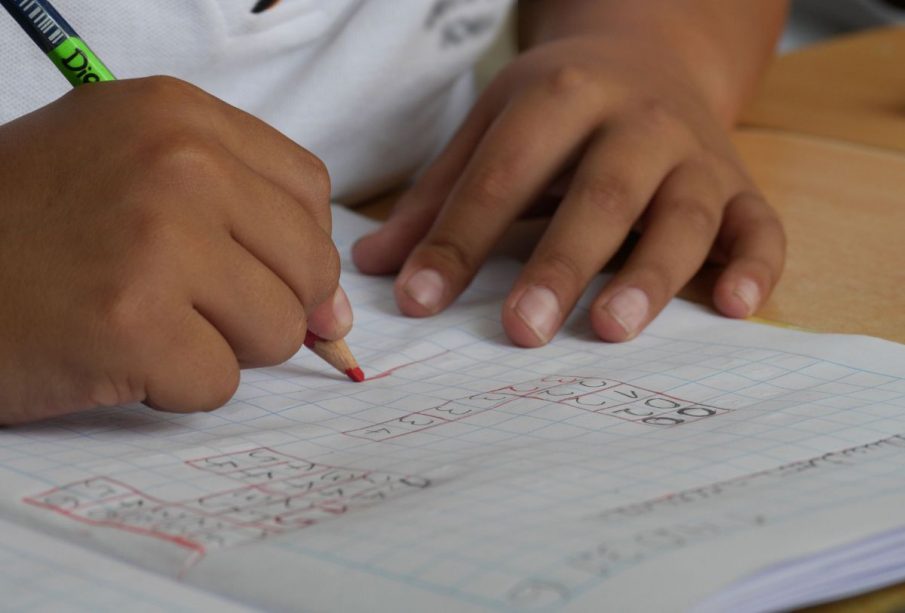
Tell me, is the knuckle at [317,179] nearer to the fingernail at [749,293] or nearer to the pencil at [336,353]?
the pencil at [336,353]

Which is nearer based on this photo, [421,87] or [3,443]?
[3,443]

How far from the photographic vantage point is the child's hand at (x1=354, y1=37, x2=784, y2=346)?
49 cm

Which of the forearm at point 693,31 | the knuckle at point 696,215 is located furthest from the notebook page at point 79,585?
the forearm at point 693,31

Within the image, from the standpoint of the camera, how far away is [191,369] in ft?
1.20

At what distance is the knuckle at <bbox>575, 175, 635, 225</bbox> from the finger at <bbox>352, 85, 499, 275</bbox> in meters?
0.10

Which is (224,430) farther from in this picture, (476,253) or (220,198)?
(476,253)

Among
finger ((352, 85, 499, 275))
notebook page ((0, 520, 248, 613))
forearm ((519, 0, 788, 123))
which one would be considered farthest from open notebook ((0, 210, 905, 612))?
forearm ((519, 0, 788, 123))

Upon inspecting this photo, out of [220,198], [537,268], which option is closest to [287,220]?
[220,198]

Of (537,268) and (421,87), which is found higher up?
(421,87)

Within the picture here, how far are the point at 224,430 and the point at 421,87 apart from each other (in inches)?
14.9

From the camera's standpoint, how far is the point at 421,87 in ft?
2.33

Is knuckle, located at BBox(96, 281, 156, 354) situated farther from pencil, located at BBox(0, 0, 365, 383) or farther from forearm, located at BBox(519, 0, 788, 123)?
forearm, located at BBox(519, 0, 788, 123)

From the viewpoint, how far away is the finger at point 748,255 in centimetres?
50

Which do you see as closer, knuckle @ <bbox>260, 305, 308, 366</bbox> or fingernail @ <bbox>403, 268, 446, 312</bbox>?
knuckle @ <bbox>260, 305, 308, 366</bbox>
